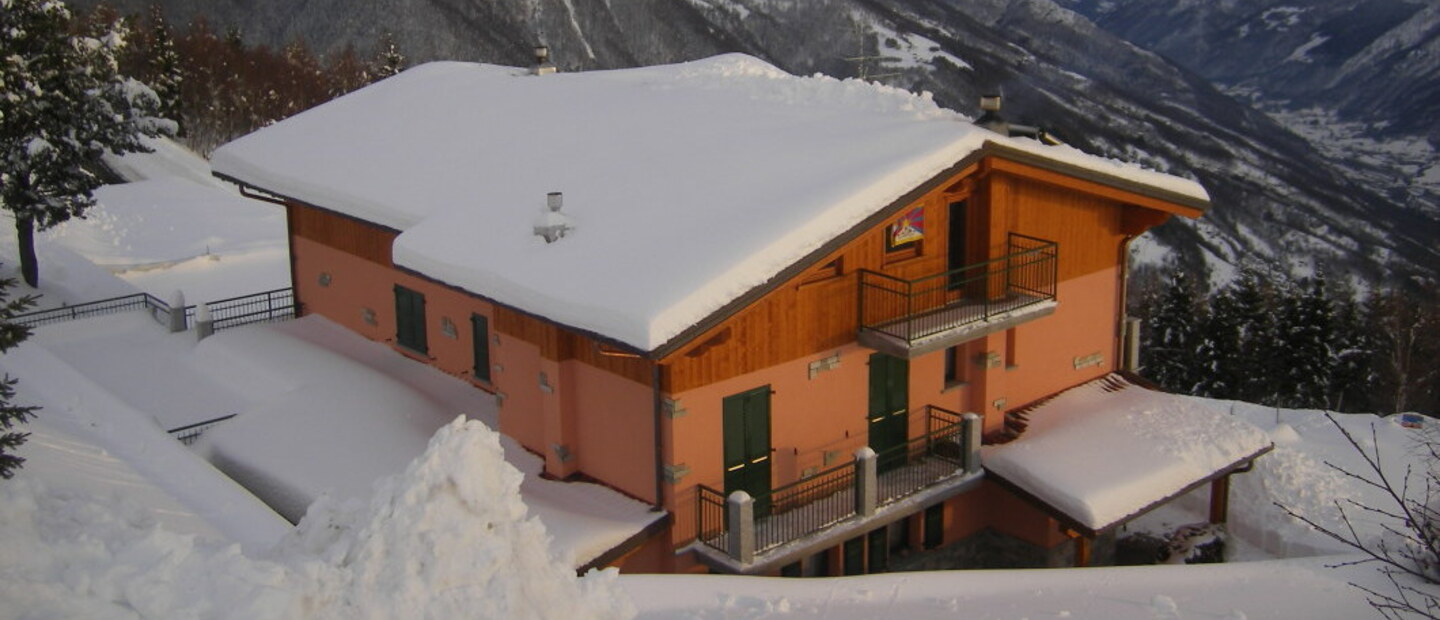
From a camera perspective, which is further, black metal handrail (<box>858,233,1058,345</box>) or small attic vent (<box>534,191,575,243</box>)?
black metal handrail (<box>858,233,1058,345</box>)

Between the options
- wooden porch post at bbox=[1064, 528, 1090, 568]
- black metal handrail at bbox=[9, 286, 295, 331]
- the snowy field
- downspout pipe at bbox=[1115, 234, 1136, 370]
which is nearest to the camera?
the snowy field

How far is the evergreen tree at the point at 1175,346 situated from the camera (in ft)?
169

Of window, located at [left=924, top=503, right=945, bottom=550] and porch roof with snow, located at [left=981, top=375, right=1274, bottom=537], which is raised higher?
porch roof with snow, located at [left=981, top=375, right=1274, bottom=537]

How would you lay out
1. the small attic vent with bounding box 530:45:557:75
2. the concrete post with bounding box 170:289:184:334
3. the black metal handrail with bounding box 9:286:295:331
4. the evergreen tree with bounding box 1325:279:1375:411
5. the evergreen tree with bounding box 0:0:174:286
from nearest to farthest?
1. the concrete post with bounding box 170:289:184:334
2. the black metal handrail with bounding box 9:286:295:331
3. the small attic vent with bounding box 530:45:557:75
4. the evergreen tree with bounding box 0:0:174:286
5. the evergreen tree with bounding box 1325:279:1375:411

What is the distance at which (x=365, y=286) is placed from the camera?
23.5 m

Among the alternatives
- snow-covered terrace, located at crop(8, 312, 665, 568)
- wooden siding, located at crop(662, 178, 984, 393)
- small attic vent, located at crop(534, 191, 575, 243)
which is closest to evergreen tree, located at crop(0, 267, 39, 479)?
snow-covered terrace, located at crop(8, 312, 665, 568)

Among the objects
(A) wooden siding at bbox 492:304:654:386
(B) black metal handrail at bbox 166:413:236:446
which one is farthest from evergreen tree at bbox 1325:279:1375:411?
(B) black metal handrail at bbox 166:413:236:446

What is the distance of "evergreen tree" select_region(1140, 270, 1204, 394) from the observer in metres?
51.6

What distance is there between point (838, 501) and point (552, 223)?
549 cm

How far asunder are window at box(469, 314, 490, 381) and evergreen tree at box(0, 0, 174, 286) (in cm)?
1555

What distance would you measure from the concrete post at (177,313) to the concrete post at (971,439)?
16478 millimetres

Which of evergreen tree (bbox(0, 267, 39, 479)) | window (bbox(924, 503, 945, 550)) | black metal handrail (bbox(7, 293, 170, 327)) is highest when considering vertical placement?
evergreen tree (bbox(0, 267, 39, 479))

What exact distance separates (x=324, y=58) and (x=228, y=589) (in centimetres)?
11113

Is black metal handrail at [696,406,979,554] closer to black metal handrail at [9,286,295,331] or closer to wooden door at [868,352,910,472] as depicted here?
wooden door at [868,352,910,472]
